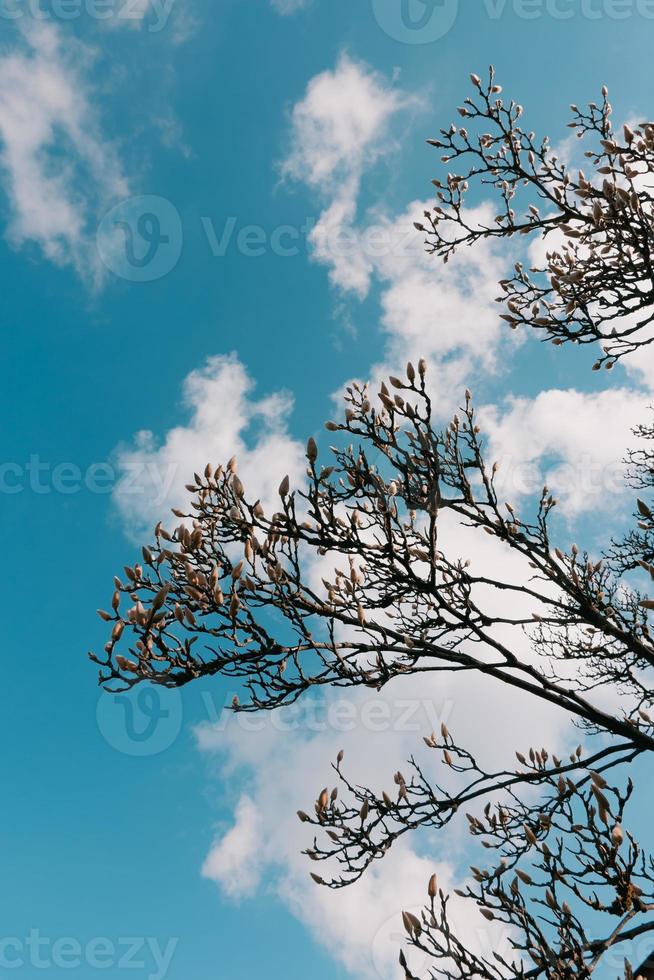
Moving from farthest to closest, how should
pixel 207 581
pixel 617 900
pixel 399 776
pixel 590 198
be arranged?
pixel 590 198
pixel 399 776
pixel 207 581
pixel 617 900

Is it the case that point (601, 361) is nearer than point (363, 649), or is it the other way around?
point (363, 649)

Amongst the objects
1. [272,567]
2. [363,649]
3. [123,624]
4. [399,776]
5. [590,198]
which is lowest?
[399,776]

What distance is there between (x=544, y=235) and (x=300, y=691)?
211 inches

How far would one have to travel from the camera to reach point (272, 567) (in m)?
3.43

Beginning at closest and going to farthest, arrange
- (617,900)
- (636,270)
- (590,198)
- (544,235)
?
1. (617,900)
2. (636,270)
3. (590,198)
4. (544,235)

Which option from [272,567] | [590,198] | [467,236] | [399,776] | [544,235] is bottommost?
[399,776]

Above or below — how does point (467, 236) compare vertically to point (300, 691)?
above

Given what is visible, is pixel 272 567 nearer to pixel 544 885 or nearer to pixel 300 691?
pixel 300 691

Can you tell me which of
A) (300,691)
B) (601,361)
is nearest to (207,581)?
(300,691)

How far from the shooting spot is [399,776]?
3740mm

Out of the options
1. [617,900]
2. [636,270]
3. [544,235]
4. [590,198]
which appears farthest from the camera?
[544,235]

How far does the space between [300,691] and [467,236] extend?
206 inches

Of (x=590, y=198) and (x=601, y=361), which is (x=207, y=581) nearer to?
(x=601, y=361)

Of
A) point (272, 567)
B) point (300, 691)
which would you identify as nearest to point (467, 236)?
point (272, 567)
